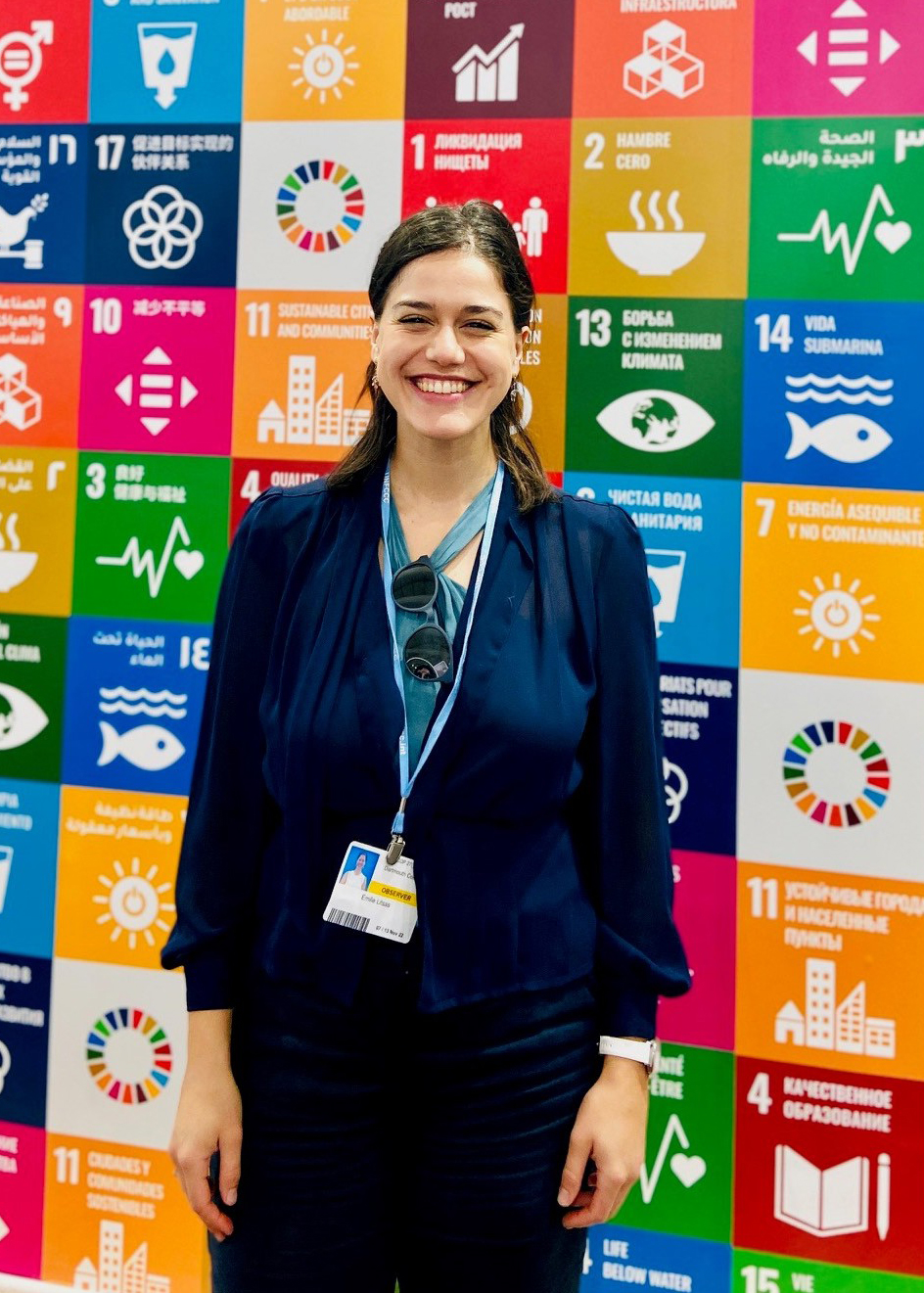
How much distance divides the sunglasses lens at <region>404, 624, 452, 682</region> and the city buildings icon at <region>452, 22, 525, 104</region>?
1.07m

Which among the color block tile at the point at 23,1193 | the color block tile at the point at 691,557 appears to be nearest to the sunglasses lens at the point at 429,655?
the color block tile at the point at 691,557

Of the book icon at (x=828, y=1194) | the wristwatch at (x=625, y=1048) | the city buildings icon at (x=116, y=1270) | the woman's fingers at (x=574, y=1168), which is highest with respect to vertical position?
the wristwatch at (x=625, y=1048)

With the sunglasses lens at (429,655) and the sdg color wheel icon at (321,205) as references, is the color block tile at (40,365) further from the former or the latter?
the sunglasses lens at (429,655)

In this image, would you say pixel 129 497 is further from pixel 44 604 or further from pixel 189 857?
pixel 189 857

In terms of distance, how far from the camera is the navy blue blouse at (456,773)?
1153 mm

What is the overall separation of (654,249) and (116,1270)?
192 centimetres

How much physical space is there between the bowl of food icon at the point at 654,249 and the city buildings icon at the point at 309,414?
476mm

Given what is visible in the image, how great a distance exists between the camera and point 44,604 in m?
2.09

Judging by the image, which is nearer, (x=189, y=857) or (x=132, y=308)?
(x=189, y=857)

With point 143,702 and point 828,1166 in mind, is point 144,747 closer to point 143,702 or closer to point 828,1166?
point 143,702

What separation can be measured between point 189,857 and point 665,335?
3.53ft

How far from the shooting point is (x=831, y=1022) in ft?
5.95

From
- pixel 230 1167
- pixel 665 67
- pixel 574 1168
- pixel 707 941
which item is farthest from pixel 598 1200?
pixel 665 67

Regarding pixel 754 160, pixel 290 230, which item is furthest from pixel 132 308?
pixel 754 160
